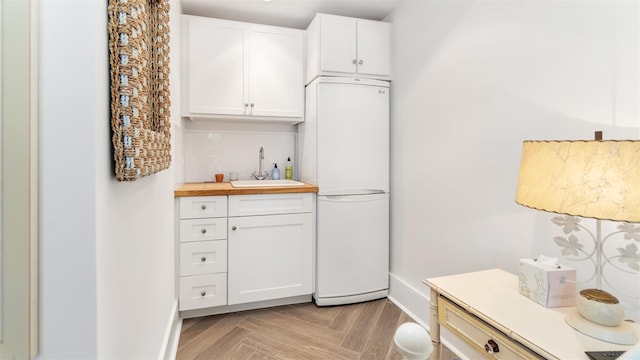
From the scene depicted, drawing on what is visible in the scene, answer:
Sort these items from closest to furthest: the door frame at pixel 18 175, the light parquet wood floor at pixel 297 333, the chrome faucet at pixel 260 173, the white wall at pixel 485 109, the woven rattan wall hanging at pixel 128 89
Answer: the door frame at pixel 18 175, the woven rattan wall hanging at pixel 128 89, the white wall at pixel 485 109, the light parquet wood floor at pixel 297 333, the chrome faucet at pixel 260 173

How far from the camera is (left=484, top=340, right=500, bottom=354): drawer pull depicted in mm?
1094

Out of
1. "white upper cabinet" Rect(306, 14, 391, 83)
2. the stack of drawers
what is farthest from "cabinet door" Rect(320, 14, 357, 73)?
the stack of drawers

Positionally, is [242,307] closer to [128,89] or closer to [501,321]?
[501,321]

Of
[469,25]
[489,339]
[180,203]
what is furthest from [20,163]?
[469,25]

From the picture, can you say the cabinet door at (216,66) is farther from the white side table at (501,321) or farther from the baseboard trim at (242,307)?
the white side table at (501,321)

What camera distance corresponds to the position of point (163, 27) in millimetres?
1372

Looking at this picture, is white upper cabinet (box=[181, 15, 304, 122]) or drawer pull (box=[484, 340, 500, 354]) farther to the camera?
white upper cabinet (box=[181, 15, 304, 122])

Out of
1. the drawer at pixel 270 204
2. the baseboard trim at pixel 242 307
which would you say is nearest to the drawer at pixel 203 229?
the drawer at pixel 270 204

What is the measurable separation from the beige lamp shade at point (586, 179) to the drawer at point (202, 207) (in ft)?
6.23

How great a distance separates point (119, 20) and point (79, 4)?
0.33ft

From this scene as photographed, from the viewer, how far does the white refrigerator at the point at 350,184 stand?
99.8 inches

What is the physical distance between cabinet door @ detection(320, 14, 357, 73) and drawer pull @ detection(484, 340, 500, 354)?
2049 mm

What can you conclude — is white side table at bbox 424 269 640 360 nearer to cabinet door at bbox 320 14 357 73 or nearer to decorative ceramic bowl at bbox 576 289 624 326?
decorative ceramic bowl at bbox 576 289 624 326

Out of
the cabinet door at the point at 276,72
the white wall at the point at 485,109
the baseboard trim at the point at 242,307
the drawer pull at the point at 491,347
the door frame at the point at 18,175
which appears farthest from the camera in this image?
the cabinet door at the point at 276,72
